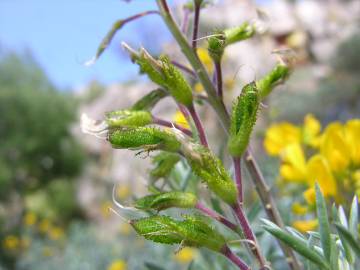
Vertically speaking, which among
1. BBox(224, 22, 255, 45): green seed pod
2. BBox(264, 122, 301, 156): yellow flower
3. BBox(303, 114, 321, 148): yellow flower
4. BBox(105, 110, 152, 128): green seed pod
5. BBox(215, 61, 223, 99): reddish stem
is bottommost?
BBox(303, 114, 321, 148): yellow flower

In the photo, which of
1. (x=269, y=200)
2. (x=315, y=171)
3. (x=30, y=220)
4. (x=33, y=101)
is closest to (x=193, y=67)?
(x=269, y=200)

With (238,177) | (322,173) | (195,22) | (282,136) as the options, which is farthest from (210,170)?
(282,136)

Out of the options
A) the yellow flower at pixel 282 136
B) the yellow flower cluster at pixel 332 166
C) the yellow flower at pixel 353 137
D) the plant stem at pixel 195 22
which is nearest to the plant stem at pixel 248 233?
the plant stem at pixel 195 22

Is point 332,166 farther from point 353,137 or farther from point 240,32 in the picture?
point 240,32

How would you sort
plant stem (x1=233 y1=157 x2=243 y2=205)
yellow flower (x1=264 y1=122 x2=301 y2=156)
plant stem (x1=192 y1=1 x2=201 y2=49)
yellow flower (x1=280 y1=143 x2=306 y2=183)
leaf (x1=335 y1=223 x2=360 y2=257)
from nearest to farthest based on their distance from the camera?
leaf (x1=335 y1=223 x2=360 y2=257)
plant stem (x1=233 y1=157 x2=243 y2=205)
plant stem (x1=192 y1=1 x2=201 y2=49)
yellow flower (x1=280 y1=143 x2=306 y2=183)
yellow flower (x1=264 y1=122 x2=301 y2=156)

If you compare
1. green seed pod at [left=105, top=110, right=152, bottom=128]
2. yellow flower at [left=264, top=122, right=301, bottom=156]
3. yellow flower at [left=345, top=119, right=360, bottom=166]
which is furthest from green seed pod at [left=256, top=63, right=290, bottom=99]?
yellow flower at [left=264, top=122, right=301, bottom=156]

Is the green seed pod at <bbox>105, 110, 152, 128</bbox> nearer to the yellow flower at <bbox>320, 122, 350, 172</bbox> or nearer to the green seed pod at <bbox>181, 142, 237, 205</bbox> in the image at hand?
the green seed pod at <bbox>181, 142, 237, 205</bbox>

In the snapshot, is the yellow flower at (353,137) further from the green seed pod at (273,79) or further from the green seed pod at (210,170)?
the green seed pod at (210,170)
